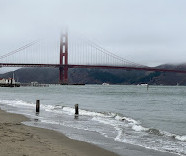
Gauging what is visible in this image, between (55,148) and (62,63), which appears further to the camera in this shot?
(62,63)

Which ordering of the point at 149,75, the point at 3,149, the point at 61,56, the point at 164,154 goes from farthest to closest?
the point at 149,75
the point at 61,56
the point at 164,154
the point at 3,149

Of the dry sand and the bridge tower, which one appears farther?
the bridge tower

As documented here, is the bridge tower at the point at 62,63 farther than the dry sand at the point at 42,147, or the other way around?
the bridge tower at the point at 62,63

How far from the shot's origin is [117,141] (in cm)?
941

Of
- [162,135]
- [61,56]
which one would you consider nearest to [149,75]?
[61,56]

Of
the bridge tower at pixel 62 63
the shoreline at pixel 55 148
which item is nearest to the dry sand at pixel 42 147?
the shoreline at pixel 55 148

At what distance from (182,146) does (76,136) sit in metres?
3.28

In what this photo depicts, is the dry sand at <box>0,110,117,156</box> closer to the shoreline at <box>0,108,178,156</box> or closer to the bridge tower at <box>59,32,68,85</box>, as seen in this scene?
the shoreline at <box>0,108,178,156</box>

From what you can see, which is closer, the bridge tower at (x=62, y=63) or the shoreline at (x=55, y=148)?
the shoreline at (x=55, y=148)

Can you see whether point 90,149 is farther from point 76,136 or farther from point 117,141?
point 76,136

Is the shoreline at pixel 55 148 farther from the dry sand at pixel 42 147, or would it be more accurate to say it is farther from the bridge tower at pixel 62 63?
the bridge tower at pixel 62 63

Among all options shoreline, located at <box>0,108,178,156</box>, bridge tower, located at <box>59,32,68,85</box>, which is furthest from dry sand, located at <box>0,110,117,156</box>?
bridge tower, located at <box>59,32,68,85</box>

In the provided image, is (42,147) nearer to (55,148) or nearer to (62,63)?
(55,148)

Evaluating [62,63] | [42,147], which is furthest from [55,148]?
[62,63]
